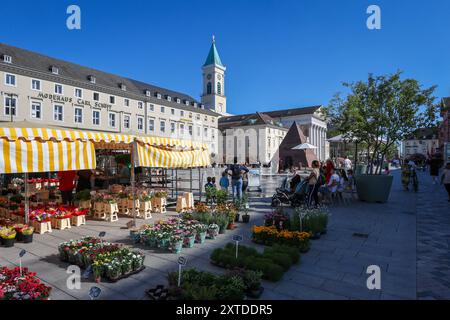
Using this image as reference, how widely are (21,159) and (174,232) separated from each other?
410cm

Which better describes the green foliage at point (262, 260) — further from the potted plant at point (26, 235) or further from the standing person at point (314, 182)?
the standing person at point (314, 182)

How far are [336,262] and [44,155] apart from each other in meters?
7.31

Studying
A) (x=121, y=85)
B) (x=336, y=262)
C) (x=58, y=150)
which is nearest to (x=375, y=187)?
(x=336, y=262)

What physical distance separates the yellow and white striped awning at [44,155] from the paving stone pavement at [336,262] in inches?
69.0

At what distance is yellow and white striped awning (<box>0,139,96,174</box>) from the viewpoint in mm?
6328

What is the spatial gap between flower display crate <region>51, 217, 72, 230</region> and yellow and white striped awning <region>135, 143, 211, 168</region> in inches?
96.5

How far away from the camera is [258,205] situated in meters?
11.5

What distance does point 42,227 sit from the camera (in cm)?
709

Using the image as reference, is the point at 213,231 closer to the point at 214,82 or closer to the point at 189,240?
the point at 189,240

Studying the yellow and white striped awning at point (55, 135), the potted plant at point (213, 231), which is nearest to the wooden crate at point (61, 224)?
the yellow and white striped awning at point (55, 135)

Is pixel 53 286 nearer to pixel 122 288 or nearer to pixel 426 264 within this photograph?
pixel 122 288

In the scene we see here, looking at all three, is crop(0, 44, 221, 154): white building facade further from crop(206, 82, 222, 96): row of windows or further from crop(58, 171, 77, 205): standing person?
crop(206, 82, 222, 96): row of windows

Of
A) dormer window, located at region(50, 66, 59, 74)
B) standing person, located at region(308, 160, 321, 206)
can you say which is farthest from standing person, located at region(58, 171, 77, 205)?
dormer window, located at region(50, 66, 59, 74)
